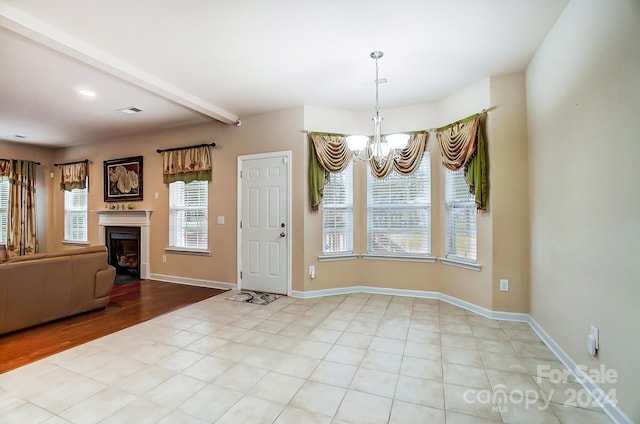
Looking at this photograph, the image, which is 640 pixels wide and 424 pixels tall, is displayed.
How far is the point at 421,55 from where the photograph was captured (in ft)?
9.34

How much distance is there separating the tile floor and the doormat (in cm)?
65

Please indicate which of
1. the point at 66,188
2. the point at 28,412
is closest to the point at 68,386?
the point at 28,412

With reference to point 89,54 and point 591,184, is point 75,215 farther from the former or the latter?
point 591,184

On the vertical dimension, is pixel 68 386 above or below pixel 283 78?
below

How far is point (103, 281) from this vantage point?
354 centimetres

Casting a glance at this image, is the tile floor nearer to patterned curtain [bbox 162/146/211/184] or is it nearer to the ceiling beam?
patterned curtain [bbox 162/146/211/184]

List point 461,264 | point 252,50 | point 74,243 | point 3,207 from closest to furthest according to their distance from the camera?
point 252,50, point 461,264, point 3,207, point 74,243

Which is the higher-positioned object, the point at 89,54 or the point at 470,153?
the point at 89,54

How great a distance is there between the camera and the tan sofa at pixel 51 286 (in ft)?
9.26

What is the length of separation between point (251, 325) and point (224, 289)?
1.69 m

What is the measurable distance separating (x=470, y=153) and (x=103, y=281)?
Answer: 4.62 m

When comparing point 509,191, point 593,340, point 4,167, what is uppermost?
point 4,167

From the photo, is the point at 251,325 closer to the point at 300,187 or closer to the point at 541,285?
the point at 300,187

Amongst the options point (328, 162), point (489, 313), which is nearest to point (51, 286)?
point (328, 162)
